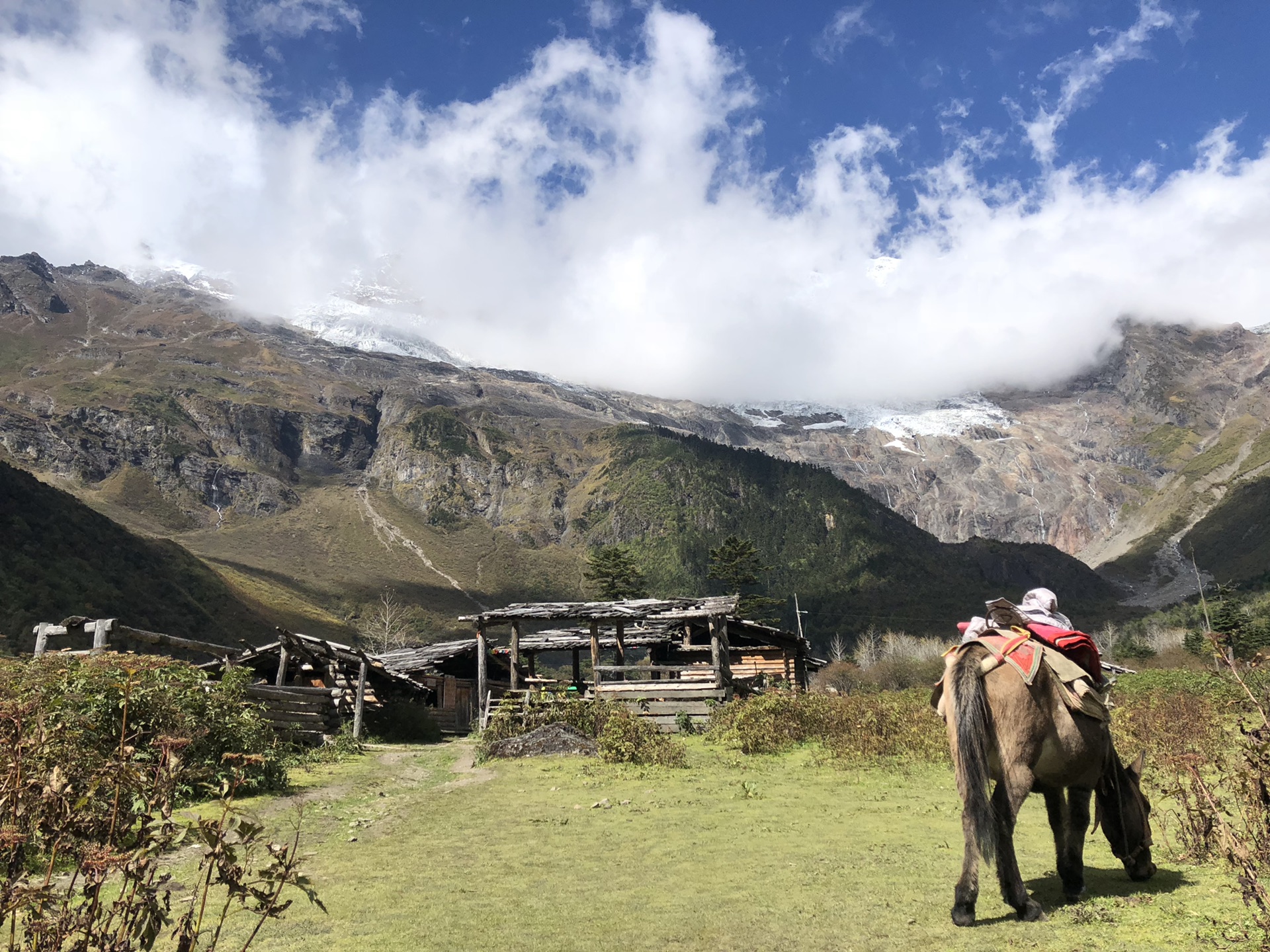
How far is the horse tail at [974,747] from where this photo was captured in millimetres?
5465

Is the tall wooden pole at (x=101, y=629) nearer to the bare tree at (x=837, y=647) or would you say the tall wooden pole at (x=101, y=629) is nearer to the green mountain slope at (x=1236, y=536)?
the bare tree at (x=837, y=647)

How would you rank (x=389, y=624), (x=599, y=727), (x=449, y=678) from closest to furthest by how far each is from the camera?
(x=599, y=727) < (x=449, y=678) < (x=389, y=624)

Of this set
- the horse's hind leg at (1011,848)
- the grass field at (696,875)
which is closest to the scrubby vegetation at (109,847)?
the grass field at (696,875)

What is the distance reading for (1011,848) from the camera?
18.3 ft

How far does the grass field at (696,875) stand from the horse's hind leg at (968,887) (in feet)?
0.44

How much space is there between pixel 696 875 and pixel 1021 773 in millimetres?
3357

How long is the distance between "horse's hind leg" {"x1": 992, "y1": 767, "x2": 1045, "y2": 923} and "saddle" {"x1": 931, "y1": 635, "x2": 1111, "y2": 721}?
64 cm

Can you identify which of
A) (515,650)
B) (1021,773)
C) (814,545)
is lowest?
(1021,773)

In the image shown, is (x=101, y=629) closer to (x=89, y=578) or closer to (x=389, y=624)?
(x=89, y=578)

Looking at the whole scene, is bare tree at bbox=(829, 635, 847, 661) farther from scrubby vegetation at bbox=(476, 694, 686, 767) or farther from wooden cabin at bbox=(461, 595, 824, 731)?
scrubby vegetation at bbox=(476, 694, 686, 767)

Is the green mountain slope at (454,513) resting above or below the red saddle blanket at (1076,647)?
above

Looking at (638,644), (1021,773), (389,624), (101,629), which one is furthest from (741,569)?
(1021,773)

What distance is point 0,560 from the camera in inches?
1880

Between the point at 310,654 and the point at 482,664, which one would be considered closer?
the point at 310,654
